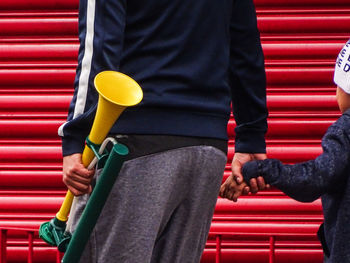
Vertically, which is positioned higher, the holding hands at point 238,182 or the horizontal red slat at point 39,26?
the holding hands at point 238,182

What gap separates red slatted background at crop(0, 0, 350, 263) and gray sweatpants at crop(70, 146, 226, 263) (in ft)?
8.48

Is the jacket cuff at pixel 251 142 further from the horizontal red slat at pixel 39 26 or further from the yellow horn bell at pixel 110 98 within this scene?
the horizontal red slat at pixel 39 26

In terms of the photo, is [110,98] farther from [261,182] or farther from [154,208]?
[261,182]

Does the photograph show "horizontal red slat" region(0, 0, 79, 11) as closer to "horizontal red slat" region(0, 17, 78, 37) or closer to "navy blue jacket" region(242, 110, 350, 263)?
"horizontal red slat" region(0, 17, 78, 37)

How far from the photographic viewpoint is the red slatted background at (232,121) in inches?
206

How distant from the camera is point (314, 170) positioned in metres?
2.98

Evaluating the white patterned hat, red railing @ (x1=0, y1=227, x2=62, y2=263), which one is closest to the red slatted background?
red railing @ (x1=0, y1=227, x2=62, y2=263)

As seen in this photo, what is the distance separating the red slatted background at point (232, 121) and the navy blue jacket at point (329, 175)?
2.19 metres

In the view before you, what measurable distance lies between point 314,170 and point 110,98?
0.94 m

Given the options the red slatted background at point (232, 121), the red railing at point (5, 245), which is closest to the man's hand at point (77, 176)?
the red railing at point (5, 245)

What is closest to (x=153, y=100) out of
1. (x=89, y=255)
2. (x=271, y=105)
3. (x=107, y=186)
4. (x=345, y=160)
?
(x=107, y=186)

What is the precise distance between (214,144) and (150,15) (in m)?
0.48

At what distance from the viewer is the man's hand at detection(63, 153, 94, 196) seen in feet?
8.27

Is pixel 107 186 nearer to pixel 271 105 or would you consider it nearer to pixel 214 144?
pixel 214 144
